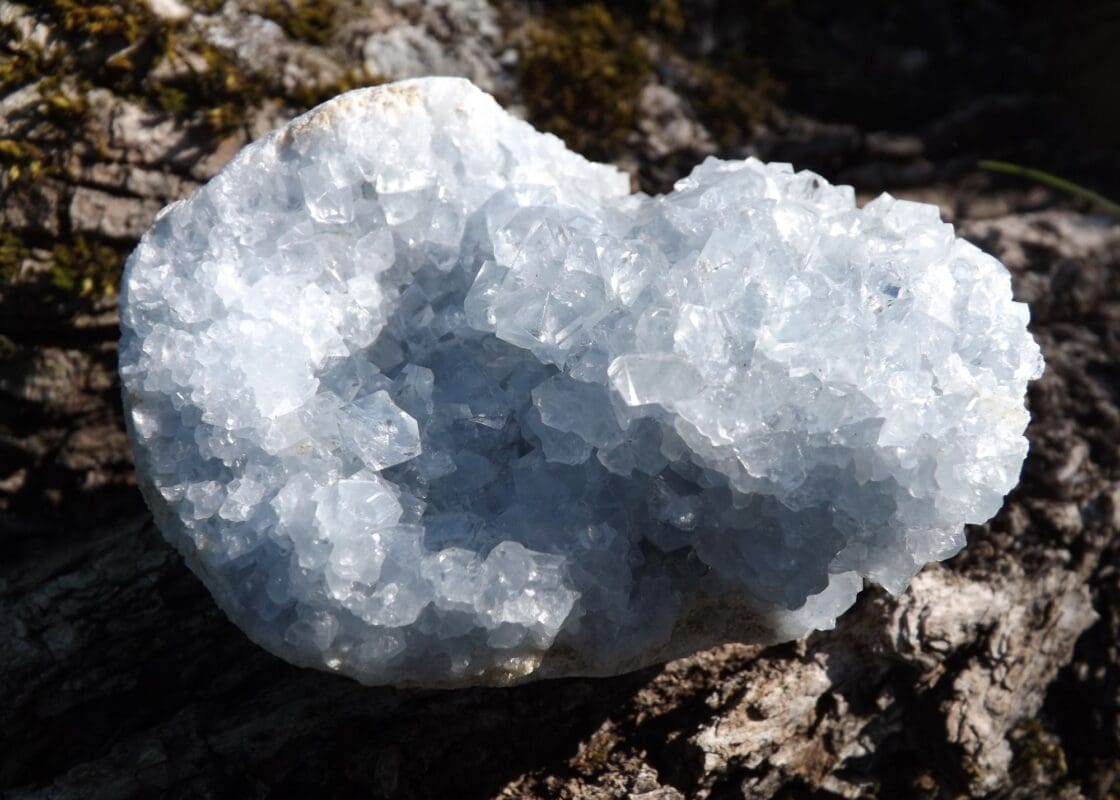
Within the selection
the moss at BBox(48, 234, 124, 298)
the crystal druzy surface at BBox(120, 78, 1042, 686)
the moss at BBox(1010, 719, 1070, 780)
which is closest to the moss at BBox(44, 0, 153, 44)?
the moss at BBox(48, 234, 124, 298)

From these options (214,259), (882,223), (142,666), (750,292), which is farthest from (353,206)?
(142,666)

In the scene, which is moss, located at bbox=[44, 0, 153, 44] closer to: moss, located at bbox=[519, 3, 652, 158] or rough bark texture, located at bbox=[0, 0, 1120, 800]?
rough bark texture, located at bbox=[0, 0, 1120, 800]

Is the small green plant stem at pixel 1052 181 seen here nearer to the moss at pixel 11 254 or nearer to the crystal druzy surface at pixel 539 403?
the crystal druzy surface at pixel 539 403

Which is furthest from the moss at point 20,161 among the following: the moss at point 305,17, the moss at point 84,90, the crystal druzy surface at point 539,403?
the crystal druzy surface at point 539,403

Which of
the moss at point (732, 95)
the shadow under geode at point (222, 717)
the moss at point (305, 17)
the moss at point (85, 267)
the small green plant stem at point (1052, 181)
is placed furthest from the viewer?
the moss at point (732, 95)

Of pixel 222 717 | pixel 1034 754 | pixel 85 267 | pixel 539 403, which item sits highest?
pixel 539 403

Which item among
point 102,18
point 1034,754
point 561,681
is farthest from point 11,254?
point 1034,754

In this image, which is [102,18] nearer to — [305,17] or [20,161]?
[20,161]
